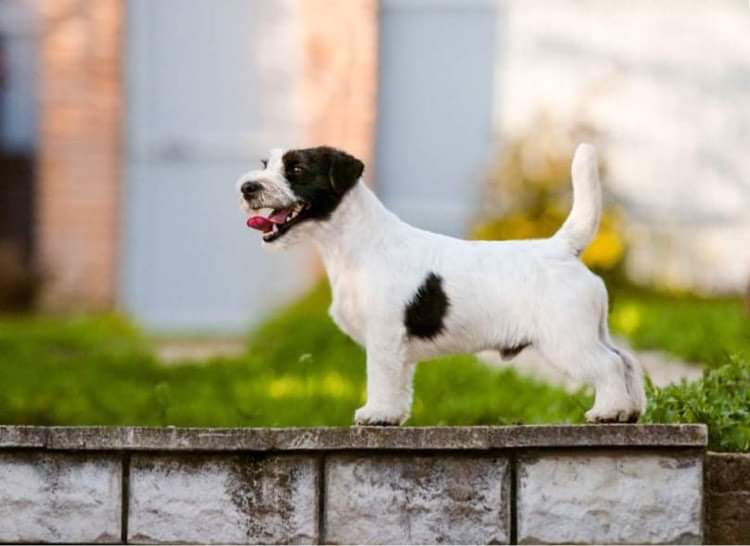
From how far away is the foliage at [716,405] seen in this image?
188 inches

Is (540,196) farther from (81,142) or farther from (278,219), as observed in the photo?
(278,219)

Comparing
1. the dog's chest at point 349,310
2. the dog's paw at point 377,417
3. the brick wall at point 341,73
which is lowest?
the dog's paw at point 377,417

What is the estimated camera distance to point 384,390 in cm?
439

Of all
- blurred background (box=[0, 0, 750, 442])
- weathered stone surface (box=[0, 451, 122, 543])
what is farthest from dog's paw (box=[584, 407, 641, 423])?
blurred background (box=[0, 0, 750, 442])

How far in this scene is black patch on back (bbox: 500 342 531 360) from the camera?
438 cm

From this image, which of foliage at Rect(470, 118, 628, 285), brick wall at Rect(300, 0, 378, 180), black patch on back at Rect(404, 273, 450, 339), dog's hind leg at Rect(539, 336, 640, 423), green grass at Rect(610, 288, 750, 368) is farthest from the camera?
brick wall at Rect(300, 0, 378, 180)

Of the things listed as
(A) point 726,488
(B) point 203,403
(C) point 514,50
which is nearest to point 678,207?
(C) point 514,50

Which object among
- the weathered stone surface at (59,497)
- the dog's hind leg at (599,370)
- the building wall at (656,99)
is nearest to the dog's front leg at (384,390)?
the dog's hind leg at (599,370)

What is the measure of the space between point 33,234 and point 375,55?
2.76m

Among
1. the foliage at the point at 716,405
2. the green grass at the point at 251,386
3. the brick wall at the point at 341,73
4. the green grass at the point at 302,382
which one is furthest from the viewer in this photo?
the brick wall at the point at 341,73

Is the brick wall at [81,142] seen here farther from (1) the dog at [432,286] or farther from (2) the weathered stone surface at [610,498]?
(2) the weathered stone surface at [610,498]

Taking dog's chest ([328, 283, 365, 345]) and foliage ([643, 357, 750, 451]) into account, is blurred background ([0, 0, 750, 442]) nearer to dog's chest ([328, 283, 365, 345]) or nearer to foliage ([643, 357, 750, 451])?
foliage ([643, 357, 750, 451])

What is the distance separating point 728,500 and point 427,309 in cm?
90

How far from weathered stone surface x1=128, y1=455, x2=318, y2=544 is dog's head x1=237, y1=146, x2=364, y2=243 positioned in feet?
1.91
